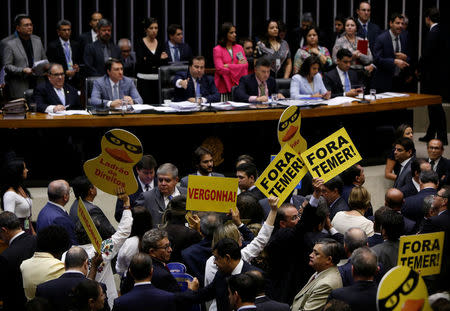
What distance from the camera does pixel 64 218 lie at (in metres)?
5.91

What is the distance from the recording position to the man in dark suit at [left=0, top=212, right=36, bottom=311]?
5.13 m

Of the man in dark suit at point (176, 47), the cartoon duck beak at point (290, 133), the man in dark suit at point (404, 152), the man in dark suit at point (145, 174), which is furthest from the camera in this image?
the man in dark suit at point (176, 47)

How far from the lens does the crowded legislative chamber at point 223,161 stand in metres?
4.90

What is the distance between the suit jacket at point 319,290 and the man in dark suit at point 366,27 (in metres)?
7.51

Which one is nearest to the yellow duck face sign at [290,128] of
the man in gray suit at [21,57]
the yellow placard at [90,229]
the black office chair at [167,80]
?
the yellow placard at [90,229]

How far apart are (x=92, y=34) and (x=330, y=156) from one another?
255 inches

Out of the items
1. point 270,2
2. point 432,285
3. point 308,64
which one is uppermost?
point 270,2

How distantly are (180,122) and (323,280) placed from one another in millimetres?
4252

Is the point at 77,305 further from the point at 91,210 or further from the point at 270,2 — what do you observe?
the point at 270,2

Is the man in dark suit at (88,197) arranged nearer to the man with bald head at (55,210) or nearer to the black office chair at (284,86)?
the man with bald head at (55,210)

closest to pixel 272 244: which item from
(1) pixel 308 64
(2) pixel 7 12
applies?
(1) pixel 308 64

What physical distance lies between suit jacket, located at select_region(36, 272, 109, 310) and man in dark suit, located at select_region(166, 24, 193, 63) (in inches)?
265

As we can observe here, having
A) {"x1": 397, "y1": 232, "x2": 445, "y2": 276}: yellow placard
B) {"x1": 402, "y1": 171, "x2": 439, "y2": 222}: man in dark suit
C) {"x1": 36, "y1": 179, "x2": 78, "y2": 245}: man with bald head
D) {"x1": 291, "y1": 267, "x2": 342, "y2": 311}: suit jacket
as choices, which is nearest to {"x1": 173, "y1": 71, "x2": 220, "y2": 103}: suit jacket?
{"x1": 402, "y1": 171, "x2": 439, "y2": 222}: man in dark suit

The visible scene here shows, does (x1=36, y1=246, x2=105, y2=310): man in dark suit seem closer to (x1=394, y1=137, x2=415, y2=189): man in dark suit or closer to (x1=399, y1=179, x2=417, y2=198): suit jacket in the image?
(x1=399, y1=179, x2=417, y2=198): suit jacket
